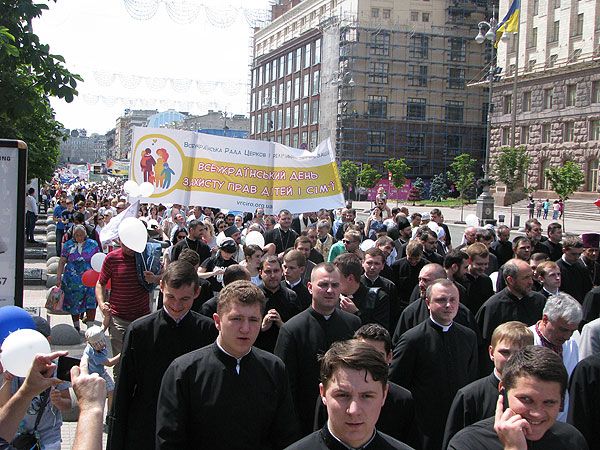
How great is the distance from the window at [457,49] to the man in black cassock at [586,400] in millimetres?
77414

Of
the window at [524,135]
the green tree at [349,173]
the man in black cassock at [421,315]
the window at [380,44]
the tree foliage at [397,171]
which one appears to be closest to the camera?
the man in black cassock at [421,315]

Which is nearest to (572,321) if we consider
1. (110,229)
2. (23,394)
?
(23,394)

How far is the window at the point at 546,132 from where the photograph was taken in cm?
6181

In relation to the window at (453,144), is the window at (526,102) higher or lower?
higher

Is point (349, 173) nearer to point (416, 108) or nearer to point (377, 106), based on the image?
point (377, 106)

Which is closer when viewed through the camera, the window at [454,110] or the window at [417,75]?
the window at [417,75]

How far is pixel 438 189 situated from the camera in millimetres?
72312

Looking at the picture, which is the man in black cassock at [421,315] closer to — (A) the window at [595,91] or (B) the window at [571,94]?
(A) the window at [595,91]

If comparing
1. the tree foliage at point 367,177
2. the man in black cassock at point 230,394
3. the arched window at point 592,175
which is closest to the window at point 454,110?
the tree foliage at point 367,177

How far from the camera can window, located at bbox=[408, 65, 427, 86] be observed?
77.9 metres

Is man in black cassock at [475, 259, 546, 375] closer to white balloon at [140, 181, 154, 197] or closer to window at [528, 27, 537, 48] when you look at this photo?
white balloon at [140, 181, 154, 197]

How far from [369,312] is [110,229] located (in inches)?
277

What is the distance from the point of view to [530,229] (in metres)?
12.9

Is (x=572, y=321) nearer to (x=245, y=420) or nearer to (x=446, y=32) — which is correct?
(x=245, y=420)
